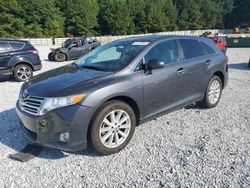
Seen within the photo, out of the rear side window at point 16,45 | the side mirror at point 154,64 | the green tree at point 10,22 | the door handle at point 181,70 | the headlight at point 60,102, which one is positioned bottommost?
the headlight at point 60,102

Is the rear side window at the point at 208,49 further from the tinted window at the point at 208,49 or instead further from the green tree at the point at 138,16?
the green tree at the point at 138,16

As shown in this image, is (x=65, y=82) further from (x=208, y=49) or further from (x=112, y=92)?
(x=208, y=49)

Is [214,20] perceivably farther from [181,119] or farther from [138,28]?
[181,119]

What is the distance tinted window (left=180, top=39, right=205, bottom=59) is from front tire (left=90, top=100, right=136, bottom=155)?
1824mm

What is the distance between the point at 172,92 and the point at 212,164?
1486 millimetres

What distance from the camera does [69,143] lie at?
3.41m

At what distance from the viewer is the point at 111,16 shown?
52656 millimetres

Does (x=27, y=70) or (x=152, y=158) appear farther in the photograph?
(x=27, y=70)

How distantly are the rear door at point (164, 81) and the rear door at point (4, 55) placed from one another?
636 centimetres

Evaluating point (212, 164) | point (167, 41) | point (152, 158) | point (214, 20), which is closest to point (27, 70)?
point (167, 41)

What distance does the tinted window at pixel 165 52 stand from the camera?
432cm

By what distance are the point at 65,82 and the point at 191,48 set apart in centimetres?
267

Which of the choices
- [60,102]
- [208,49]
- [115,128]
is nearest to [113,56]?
[115,128]

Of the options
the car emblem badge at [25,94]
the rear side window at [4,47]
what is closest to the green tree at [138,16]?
the rear side window at [4,47]
